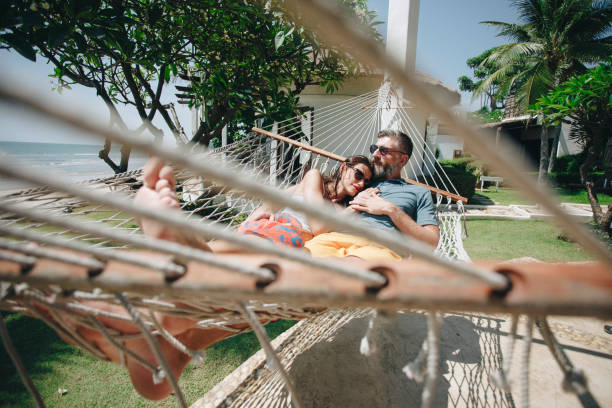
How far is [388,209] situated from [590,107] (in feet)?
9.11

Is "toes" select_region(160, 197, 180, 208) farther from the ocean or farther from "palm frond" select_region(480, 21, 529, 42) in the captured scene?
"palm frond" select_region(480, 21, 529, 42)

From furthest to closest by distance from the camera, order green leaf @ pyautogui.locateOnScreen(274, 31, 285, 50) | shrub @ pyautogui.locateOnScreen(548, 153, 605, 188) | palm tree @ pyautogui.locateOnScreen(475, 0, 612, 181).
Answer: shrub @ pyautogui.locateOnScreen(548, 153, 605, 188)
palm tree @ pyautogui.locateOnScreen(475, 0, 612, 181)
green leaf @ pyautogui.locateOnScreen(274, 31, 285, 50)

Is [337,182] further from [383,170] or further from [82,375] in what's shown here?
[82,375]

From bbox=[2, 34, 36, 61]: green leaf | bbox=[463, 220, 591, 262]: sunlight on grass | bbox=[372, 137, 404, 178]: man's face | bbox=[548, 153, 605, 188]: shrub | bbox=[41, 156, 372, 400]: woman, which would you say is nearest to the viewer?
bbox=[41, 156, 372, 400]: woman

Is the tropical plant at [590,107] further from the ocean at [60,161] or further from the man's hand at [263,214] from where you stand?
the ocean at [60,161]

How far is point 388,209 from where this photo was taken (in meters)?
1.47

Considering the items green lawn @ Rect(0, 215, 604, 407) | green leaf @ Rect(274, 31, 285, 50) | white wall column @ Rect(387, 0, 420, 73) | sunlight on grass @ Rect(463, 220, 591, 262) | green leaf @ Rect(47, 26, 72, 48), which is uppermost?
white wall column @ Rect(387, 0, 420, 73)

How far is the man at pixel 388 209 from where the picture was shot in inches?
50.3

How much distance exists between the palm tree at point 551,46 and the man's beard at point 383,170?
26.9ft

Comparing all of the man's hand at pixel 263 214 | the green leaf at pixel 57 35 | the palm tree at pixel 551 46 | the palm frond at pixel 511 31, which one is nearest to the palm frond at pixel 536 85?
the palm tree at pixel 551 46

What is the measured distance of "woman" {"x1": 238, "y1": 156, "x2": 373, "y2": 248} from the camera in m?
1.17

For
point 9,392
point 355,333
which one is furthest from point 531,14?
point 9,392

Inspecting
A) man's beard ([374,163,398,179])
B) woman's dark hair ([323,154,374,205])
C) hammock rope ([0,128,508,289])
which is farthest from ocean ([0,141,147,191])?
man's beard ([374,163,398,179])

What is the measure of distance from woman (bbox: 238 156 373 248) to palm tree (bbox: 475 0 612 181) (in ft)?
27.8
